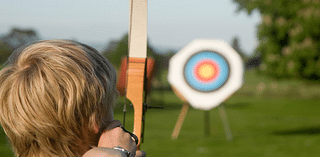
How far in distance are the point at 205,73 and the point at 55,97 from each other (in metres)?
4.25

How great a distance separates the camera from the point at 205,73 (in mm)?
4766

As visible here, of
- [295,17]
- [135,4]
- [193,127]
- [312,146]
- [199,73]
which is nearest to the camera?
[135,4]

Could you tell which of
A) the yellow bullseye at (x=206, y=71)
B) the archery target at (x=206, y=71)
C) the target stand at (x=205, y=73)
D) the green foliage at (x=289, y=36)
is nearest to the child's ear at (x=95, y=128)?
the target stand at (x=205, y=73)

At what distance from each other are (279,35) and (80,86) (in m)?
9.64

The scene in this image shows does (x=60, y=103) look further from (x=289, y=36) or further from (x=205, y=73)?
(x=289, y=36)

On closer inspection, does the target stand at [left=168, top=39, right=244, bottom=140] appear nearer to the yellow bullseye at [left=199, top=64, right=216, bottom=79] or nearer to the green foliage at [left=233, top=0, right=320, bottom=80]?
the yellow bullseye at [left=199, top=64, right=216, bottom=79]

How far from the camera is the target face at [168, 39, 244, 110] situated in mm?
4570

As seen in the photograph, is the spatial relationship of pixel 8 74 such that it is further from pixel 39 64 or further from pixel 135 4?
pixel 135 4

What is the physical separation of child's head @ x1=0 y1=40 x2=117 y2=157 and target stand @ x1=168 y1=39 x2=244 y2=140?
3.89 meters

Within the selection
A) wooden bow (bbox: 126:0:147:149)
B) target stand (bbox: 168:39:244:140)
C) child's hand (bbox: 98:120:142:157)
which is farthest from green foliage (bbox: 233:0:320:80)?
child's hand (bbox: 98:120:142:157)

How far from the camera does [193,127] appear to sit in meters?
5.98

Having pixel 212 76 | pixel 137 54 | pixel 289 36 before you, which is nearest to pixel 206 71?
pixel 212 76

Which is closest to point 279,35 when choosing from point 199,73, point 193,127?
point 193,127

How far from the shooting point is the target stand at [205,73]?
457 centimetres
